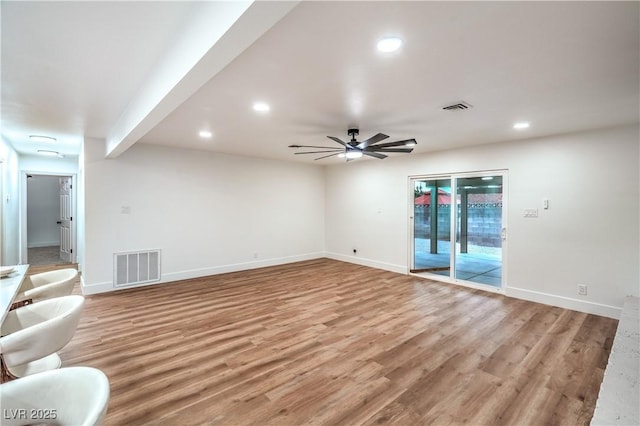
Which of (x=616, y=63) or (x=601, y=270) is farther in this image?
(x=601, y=270)

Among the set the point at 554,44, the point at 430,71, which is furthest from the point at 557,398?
the point at 430,71

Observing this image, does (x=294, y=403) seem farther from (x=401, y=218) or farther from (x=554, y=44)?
(x=401, y=218)

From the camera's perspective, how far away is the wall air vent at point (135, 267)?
508 centimetres

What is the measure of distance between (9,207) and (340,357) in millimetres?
6754

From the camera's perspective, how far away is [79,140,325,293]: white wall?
194 inches

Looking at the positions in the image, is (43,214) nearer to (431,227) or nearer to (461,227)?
(431,227)

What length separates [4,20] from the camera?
68.9 inches

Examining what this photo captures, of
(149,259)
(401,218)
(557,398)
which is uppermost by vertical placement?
(401,218)

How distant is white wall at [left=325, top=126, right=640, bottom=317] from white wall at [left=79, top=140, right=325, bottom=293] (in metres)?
3.37

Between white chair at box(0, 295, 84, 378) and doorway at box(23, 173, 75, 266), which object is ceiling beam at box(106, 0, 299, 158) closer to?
white chair at box(0, 295, 84, 378)

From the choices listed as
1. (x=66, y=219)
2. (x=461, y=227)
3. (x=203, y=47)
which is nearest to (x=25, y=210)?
(x=66, y=219)

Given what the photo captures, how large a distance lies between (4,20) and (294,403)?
3127mm

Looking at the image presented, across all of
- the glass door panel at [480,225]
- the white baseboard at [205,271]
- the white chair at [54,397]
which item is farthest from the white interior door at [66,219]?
the glass door panel at [480,225]

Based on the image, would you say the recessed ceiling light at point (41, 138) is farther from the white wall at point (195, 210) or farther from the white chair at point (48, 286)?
the white chair at point (48, 286)
